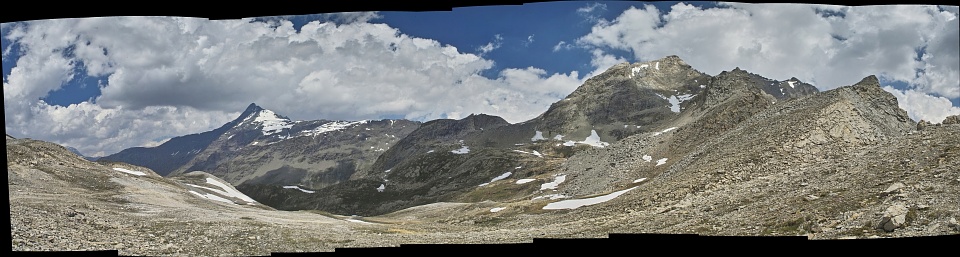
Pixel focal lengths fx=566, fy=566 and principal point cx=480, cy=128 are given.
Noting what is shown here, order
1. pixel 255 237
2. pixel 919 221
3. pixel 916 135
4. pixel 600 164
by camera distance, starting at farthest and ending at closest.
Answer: pixel 600 164 → pixel 916 135 → pixel 255 237 → pixel 919 221

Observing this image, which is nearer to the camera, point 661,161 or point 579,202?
point 579,202

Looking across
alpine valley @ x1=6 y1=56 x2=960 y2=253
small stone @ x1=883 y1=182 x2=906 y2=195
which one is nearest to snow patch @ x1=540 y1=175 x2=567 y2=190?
alpine valley @ x1=6 y1=56 x2=960 y2=253

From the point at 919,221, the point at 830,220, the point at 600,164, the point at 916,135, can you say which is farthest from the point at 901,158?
the point at 600,164

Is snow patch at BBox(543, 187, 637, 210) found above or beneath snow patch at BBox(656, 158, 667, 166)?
beneath

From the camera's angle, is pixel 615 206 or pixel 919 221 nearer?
pixel 919 221

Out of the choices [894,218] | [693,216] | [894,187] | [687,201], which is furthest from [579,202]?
[894,218]

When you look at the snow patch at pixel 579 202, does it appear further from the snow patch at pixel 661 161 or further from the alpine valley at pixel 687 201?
the snow patch at pixel 661 161

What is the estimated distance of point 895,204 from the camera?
25.1 meters

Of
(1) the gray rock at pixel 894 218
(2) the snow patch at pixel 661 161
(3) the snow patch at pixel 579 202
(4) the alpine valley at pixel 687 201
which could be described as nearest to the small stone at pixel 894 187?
(4) the alpine valley at pixel 687 201

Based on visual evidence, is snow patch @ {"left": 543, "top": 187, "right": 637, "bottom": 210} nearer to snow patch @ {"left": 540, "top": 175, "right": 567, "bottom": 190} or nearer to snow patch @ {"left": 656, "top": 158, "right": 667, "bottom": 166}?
snow patch @ {"left": 656, "top": 158, "right": 667, "bottom": 166}

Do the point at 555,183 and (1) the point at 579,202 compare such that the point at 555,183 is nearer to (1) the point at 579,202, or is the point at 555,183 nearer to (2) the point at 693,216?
(1) the point at 579,202

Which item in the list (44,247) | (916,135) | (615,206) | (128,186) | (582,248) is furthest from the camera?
(128,186)

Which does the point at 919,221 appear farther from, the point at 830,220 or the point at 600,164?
the point at 600,164

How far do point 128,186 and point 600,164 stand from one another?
7996 centimetres
